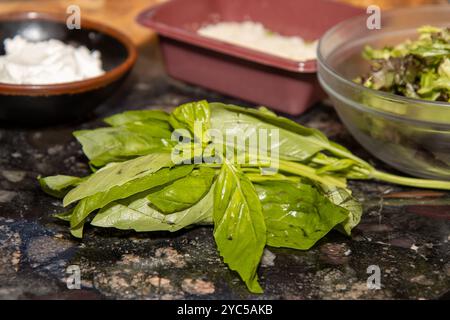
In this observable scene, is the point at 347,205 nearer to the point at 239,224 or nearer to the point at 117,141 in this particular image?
the point at 239,224

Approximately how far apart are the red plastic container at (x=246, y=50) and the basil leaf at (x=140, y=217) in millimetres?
564

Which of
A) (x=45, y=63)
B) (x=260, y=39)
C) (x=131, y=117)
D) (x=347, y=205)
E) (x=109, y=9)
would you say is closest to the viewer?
(x=347, y=205)

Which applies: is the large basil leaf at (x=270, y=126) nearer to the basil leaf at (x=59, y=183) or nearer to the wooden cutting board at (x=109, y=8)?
the basil leaf at (x=59, y=183)

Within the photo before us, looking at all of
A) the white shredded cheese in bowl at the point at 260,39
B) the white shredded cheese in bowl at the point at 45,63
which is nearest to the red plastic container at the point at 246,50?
the white shredded cheese in bowl at the point at 260,39

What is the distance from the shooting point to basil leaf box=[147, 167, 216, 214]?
1157mm

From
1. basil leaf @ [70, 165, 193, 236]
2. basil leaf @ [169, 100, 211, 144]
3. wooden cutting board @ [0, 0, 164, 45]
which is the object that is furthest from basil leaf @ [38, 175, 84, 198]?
wooden cutting board @ [0, 0, 164, 45]

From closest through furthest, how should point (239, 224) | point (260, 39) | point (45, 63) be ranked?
point (239, 224) → point (45, 63) → point (260, 39)

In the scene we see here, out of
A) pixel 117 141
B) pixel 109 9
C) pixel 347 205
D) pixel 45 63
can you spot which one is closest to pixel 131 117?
pixel 117 141

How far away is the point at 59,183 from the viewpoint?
50.8 inches

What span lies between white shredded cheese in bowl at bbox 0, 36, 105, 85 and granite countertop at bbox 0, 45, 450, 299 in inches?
9.6

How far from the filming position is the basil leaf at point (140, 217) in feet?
3.87

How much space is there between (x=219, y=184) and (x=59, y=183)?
319mm

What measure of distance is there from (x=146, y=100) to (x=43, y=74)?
1.03ft

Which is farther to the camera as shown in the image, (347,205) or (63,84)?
(63,84)
